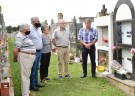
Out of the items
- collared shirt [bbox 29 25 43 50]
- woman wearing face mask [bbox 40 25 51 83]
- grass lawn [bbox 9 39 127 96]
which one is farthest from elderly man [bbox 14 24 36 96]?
woman wearing face mask [bbox 40 25 51 83]

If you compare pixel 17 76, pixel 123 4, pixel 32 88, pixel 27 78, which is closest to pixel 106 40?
pixel 123 4

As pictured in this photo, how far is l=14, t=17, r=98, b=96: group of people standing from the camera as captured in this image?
21.3 ft

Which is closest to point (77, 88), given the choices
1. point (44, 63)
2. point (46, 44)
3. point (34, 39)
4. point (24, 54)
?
point (44, 63)

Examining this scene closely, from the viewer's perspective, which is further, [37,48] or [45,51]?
[45,51]

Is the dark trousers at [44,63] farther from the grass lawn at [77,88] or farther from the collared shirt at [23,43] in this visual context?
the collared shirt at [23,43]

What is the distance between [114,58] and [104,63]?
4.56 feet

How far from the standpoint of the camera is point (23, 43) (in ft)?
21.4

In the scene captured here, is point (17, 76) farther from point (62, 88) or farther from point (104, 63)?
point (104, 63)

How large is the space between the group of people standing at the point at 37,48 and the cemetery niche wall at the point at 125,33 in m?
0.67

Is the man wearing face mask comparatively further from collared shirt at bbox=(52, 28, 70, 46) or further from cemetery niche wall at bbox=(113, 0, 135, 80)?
cemetery niche wall at bbox=(113, 0, 135, 80)

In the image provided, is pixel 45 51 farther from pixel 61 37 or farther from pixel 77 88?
pixel 77 88

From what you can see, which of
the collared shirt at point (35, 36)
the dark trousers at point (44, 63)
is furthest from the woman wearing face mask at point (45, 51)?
the collared shirt at point (35, 36)

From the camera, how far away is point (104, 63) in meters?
10.5

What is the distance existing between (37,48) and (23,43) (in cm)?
101
